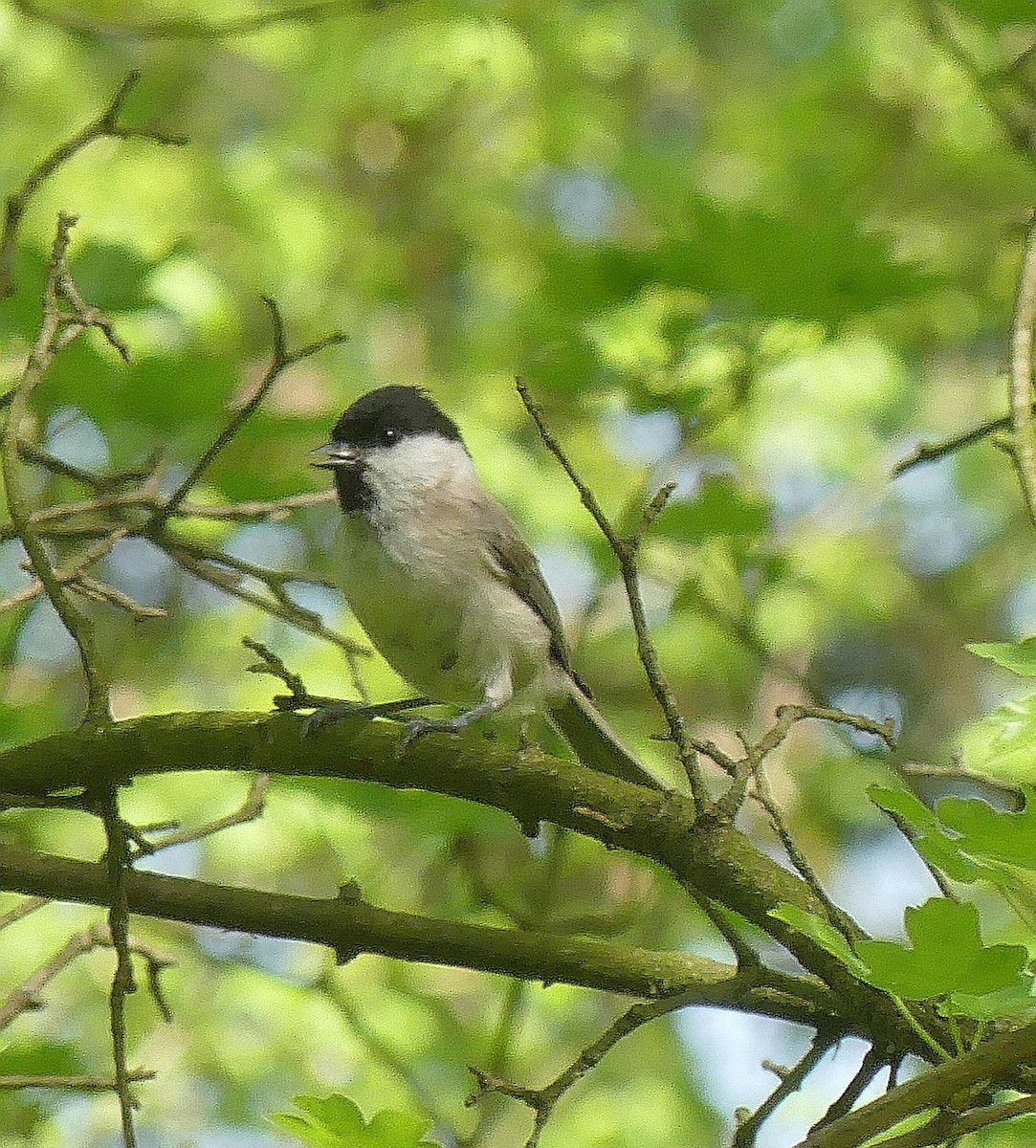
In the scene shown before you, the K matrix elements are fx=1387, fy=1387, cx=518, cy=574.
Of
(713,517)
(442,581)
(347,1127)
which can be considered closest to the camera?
(347,1127)

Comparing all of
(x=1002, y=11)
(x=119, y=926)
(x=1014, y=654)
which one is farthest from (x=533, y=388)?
(x=1014, y=654)

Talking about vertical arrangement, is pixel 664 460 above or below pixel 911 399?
below

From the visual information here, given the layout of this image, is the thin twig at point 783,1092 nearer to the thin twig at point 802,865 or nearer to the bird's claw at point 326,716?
the thin twig at point 802,865

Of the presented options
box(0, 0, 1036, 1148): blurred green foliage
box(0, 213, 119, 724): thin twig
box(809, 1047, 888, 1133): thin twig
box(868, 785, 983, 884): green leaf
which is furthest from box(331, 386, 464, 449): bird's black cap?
box(868, 785, 983, 884): green leaf

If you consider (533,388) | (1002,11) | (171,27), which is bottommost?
(1002,11)

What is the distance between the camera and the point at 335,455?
2723 mm

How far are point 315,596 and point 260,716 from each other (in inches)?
69.3

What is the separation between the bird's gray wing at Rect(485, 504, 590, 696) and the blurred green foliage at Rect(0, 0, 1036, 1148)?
0.45 feet

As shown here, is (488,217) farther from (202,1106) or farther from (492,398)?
(202,1106)

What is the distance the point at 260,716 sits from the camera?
1.72 metres

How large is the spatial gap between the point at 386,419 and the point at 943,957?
6.65 feet

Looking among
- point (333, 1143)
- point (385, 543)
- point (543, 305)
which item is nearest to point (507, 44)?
point (543, 305)

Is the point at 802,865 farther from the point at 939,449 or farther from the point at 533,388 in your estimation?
the point at 533,388

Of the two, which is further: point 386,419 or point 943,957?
point 386,419
